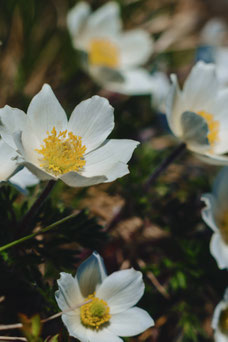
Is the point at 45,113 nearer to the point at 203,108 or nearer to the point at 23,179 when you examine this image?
the point at 23,179

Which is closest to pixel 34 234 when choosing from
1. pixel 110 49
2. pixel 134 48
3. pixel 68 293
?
pixel 68 293

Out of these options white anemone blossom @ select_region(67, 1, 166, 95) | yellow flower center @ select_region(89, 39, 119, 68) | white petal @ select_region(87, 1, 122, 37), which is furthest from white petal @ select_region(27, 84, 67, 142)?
white petal @ select_region(87, 1, 122, 37)

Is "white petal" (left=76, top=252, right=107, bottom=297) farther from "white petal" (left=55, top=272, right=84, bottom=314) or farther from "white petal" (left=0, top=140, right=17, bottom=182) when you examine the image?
"white petal" (left=0, top=140, right=17, bottom=182)

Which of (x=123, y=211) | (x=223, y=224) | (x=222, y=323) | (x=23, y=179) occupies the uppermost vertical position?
(x=23, y=179)

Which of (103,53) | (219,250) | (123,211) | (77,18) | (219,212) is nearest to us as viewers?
(219,250)

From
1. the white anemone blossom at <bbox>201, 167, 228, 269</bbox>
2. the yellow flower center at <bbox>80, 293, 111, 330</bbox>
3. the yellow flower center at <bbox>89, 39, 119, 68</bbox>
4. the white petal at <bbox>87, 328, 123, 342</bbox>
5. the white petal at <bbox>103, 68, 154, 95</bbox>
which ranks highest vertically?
the yellow flower center at <bbox>89, 39, 119, 68</bbox>

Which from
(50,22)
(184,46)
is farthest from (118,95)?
(184,46)
